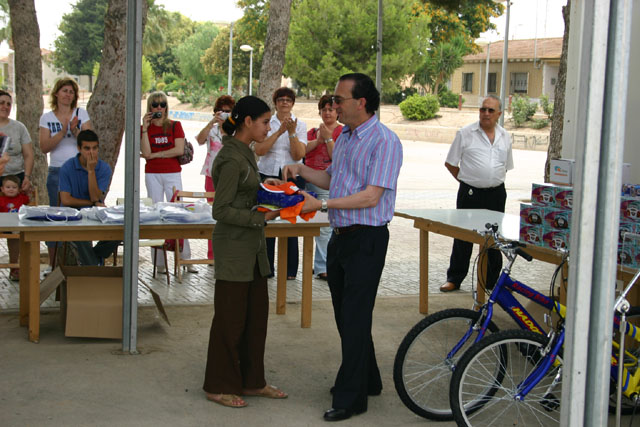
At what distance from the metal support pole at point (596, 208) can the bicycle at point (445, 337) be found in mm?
1463

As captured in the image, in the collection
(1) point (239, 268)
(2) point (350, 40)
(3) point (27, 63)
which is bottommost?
(1) point (239, 268)

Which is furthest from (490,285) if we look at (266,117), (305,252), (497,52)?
(497,52)

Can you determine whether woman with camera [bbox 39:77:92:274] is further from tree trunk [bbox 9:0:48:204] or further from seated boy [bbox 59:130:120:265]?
tree trunk [bbox 9:0:48:204]

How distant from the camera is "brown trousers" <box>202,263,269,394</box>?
4633 millimetres

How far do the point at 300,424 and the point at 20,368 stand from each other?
2.02 m

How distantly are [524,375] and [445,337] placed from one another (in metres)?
0.60

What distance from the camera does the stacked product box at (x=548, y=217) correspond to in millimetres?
4953

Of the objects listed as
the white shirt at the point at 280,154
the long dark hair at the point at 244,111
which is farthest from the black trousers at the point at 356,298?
the white shirt at the point at 280,154

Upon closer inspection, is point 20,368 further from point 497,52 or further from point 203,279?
point 497,52

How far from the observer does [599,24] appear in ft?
8.68

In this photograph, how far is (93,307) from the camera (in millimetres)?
5879

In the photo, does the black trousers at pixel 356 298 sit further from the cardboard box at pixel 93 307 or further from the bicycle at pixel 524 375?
the cardboard box at pixel 93 307

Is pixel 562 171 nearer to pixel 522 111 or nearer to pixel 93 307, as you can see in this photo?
pixel 93 307

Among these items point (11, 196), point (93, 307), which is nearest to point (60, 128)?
point (11, 196)
